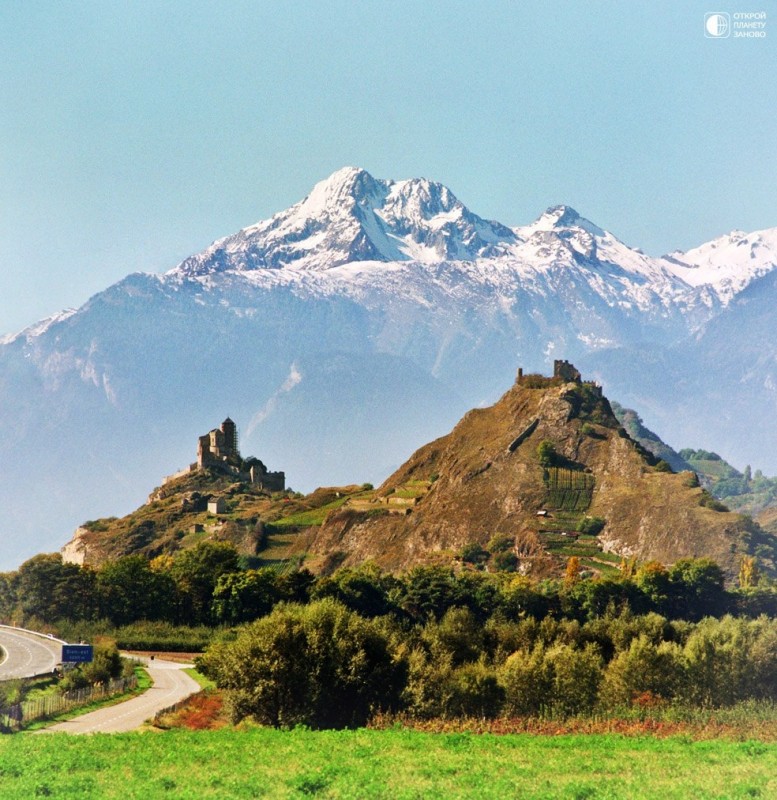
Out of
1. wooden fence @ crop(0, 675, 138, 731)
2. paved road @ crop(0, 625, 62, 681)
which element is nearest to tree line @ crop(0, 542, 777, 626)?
paved road @ crop(0, 625, 62, 681)

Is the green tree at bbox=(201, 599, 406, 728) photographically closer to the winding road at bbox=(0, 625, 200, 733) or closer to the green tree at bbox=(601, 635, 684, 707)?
A: the winding road at bbox=(0, 625, 200, 733)

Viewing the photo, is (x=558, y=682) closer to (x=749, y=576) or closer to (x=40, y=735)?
(x=40, y=735)

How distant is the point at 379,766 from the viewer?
62531 millimetres

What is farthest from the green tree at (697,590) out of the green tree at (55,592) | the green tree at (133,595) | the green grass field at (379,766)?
the green grass field at (379,766)

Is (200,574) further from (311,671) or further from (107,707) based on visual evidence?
(311,671)

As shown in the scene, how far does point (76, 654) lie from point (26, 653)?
1290cm

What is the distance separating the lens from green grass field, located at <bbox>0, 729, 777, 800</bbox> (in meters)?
57.6

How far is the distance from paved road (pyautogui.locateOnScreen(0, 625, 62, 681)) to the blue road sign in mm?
1506

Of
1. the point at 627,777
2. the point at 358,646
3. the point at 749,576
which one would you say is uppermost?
the point at 749,576

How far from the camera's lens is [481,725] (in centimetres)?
7844

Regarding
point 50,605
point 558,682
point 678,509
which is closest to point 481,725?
point 558,682

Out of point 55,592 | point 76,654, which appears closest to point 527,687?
point 76,654

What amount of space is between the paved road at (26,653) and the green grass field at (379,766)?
23347 millimetres

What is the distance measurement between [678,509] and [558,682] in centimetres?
11000
